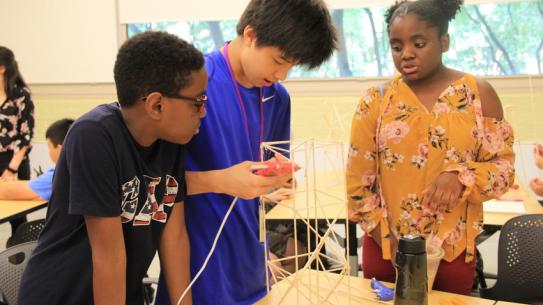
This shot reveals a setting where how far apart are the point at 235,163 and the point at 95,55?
4281 millimetres

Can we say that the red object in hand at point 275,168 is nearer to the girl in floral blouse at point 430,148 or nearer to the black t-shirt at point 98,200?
the black t-shirt at point 98,200

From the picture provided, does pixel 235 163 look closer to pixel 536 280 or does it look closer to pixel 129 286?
pixel 129 286

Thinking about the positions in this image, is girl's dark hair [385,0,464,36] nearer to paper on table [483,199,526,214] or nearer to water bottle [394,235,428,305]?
water bottle [394,235,428,305]

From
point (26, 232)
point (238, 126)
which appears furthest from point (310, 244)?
point (26, 232)

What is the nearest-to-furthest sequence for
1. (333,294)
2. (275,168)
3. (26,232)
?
(275,168)
(333,294)
(26,232)

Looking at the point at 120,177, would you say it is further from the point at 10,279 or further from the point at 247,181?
the point at 10,279

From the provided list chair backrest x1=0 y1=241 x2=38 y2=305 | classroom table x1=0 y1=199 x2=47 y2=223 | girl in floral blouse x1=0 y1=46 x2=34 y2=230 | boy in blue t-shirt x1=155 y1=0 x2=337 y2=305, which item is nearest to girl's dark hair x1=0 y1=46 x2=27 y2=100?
girl in floral blouse x1=0 y1=46 x2=34 y2=230

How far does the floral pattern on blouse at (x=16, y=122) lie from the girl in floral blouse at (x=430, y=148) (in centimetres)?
313

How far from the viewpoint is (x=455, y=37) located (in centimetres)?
436

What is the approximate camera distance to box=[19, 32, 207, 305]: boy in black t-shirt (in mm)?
1069

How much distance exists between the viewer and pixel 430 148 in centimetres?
156

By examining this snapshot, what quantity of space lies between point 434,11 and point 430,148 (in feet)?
1.31

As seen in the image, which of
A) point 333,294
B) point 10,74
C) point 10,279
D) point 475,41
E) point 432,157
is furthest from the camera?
point 475,41

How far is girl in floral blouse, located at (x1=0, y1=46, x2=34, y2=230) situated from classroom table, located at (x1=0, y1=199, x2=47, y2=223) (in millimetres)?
971
